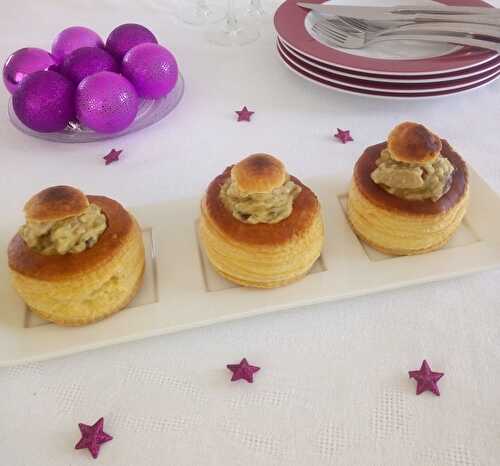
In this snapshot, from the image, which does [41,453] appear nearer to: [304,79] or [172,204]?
[172,204]

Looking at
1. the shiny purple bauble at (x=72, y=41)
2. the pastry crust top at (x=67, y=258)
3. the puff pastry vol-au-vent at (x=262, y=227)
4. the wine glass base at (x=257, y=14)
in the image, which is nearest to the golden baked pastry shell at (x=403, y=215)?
the puff pastry vol-au-vent at (x=262, y=227)

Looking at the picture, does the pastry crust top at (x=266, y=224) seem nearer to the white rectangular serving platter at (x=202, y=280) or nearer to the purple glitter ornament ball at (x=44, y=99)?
the white rectangular serving platter at (x=202, y=280)

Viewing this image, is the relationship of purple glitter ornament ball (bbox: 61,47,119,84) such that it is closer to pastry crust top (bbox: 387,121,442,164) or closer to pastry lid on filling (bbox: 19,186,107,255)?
pastry lid on filling (bbox: 19,186,107,255)

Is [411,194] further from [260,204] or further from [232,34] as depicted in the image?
[232,34]

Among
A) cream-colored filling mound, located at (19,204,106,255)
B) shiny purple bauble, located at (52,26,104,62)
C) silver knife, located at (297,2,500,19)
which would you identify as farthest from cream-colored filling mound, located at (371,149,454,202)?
shiny purple bauble, located at (52,26,104,62)

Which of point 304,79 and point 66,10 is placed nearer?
point 304,79

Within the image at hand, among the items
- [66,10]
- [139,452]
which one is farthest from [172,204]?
[66,10]

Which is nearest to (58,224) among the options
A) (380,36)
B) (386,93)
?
(386,93)

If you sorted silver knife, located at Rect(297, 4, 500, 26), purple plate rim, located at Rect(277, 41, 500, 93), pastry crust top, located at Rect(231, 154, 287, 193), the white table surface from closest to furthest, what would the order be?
the white table surface → pastry crust top, located at Rect(231, 154, 287, 193) → purple plate rim, located at Rect(277, 41, 500, 93) → silver knife, located at Rect(297, 4, 500, 26)
